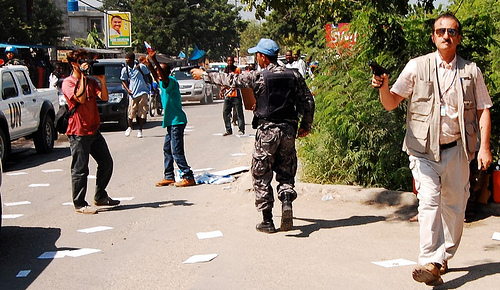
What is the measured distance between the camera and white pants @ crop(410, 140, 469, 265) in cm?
529

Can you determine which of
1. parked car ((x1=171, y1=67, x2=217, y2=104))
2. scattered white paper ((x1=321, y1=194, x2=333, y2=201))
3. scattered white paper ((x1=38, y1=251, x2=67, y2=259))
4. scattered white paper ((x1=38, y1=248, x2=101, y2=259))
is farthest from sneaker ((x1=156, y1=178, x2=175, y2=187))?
parked car ((x1=171, y1=67, x2=217, y2=104))

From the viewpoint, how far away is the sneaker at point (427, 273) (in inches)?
205

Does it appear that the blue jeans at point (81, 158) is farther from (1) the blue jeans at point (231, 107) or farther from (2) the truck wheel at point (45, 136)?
(1) the blue jeans at point (231, 107)

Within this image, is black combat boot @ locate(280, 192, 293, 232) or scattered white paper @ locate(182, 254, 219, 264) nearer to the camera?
scattered white paper @ locate(182, 254, 219, 264)


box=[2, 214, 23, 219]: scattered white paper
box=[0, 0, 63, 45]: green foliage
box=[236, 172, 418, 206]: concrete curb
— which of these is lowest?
box=[2, 214, 23, 219]: scattered white paper

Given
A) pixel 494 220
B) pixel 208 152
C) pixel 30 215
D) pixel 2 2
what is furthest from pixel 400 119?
pixel 2 2

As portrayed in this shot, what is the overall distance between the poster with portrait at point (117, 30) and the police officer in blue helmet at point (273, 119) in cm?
4609

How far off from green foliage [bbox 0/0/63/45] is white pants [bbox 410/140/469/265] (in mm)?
27328

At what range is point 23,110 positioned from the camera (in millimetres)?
14305

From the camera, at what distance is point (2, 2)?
34.4 metres

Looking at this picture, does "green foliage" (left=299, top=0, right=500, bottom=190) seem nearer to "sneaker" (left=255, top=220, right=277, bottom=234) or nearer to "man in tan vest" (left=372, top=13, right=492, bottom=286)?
"sneaker" (left=255, top=220, right=277, bottom=234)

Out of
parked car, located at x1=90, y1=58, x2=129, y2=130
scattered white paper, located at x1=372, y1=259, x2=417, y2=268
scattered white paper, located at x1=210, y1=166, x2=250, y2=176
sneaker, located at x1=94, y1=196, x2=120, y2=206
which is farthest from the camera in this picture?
parked car, located at x1=90, y1=58, x2=129, y2=130

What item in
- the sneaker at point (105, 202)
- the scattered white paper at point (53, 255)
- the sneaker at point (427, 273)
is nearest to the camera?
the sneaker at point (427, 273)

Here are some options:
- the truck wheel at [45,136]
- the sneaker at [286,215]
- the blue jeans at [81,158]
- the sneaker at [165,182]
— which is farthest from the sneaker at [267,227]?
the truck wheel at [45,136]
